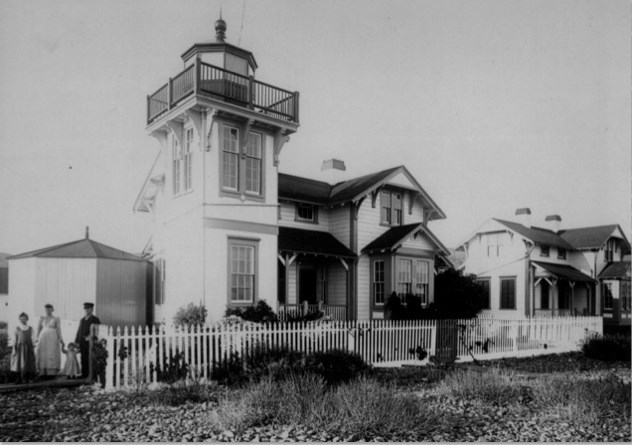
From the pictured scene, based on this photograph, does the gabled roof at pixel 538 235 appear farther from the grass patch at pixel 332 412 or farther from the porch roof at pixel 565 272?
the grass patch at pixel 332 412

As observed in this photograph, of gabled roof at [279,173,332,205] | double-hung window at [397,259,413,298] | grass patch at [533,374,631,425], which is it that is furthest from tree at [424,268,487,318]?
grass patch at [533,374,631,425]

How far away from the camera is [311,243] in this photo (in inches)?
779

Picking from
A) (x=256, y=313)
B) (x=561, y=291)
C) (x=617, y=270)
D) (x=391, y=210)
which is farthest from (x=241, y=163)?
(x=617, y=270)

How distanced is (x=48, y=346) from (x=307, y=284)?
11.5m

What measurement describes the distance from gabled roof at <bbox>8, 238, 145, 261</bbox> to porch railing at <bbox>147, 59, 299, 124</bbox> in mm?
4133

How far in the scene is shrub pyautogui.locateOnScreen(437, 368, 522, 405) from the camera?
9.48 m

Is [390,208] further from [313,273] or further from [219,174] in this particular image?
[219,174]

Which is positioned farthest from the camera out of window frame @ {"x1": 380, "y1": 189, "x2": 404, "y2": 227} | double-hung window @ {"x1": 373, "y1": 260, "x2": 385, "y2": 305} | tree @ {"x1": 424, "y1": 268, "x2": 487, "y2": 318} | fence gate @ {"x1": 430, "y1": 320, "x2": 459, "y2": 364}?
tree @ {"x1": 424, "y1": 268, "x2": 487, "y2": 318}

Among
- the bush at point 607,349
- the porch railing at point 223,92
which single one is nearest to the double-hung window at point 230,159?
the porch railing at point 223,92

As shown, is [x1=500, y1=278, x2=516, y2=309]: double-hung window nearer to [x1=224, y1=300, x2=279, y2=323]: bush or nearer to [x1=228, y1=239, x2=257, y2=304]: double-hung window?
[x1=224, y1=300, x2=279, y2=323]: bush

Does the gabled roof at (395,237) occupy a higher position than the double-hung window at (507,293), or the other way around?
the gabled roof at (395,237)

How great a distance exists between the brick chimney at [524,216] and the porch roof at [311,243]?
17.7 meters

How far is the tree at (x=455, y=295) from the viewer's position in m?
22.7

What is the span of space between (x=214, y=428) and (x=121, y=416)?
1.68 meters
